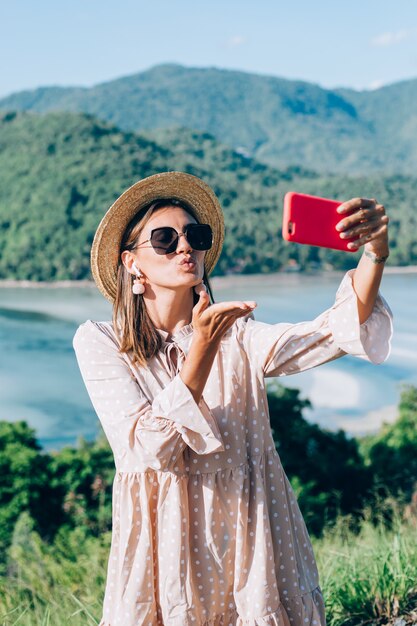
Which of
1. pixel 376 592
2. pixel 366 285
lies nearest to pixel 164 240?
pixel 366 285

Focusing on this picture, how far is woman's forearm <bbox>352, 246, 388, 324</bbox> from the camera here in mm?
1423

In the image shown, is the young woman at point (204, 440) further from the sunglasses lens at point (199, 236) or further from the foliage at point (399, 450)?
the foliage at point (399, 450)

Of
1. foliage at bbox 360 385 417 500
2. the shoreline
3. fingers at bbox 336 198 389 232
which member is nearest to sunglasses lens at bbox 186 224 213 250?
fingers at bbox 336 198 389 232

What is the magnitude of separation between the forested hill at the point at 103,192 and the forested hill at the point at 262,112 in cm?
5770

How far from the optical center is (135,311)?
1.69 m

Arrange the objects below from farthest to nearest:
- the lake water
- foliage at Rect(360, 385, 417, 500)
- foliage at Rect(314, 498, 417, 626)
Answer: the lake water < foliage at Rect(360, 385, 417, 500) < foliage at Rect(314, 498, 417, 626)

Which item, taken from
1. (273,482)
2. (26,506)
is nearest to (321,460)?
(26,506)

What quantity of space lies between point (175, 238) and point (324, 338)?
1.36ft

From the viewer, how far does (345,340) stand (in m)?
1.44

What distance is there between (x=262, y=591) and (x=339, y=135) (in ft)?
512

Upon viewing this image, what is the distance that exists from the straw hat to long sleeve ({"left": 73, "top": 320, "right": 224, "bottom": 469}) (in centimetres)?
28

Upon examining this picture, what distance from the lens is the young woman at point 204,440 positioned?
1.41 meters

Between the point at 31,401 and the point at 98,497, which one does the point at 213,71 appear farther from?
the point at 98,497

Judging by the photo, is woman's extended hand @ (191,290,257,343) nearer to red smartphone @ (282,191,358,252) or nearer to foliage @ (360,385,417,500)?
red smartphone @ (282,191,358,252)
